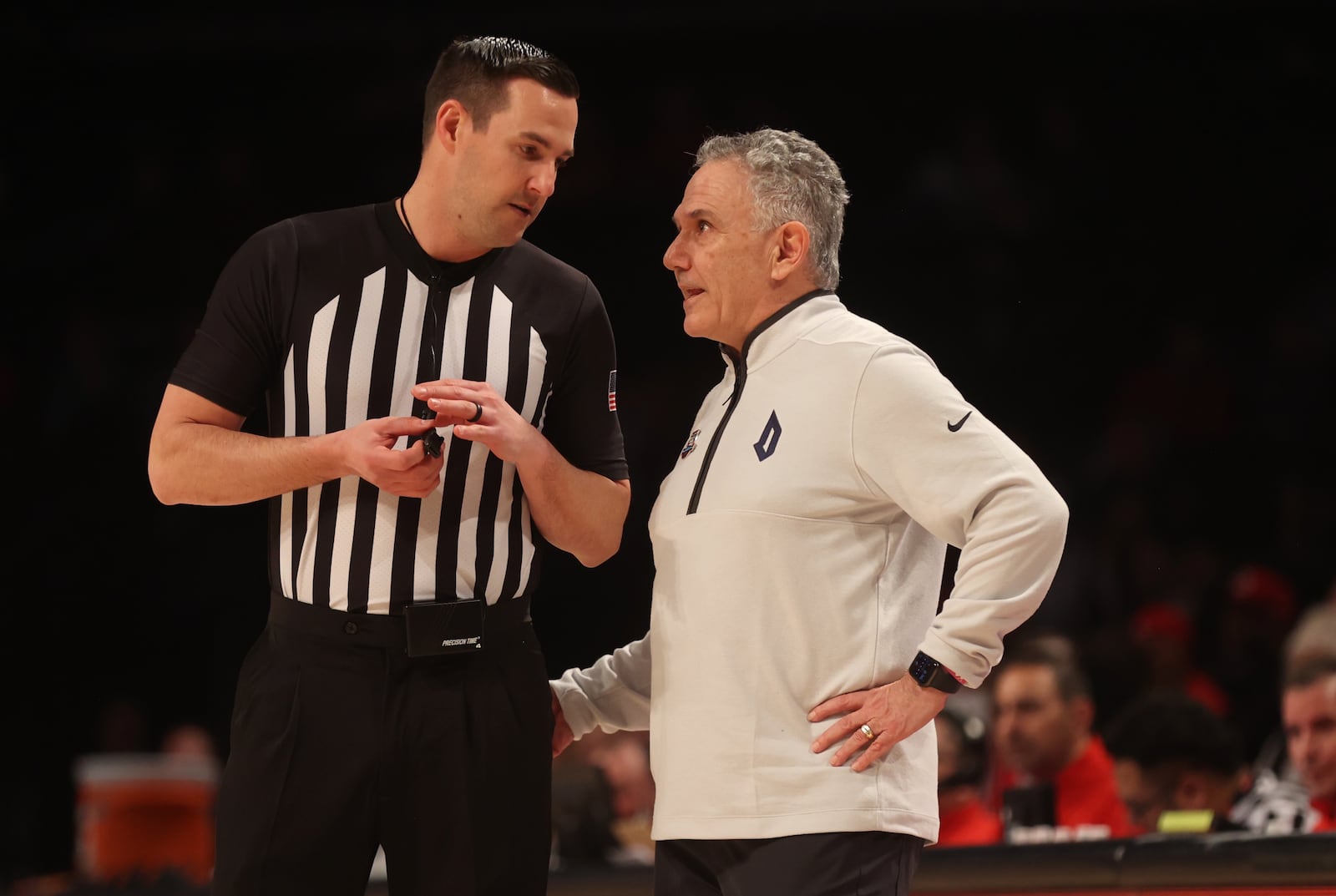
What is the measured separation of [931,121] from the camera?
863 cm

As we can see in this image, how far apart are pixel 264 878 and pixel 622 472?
0.87 m

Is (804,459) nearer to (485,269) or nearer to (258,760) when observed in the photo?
(485,269)

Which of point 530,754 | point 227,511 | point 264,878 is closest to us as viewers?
point 264,878

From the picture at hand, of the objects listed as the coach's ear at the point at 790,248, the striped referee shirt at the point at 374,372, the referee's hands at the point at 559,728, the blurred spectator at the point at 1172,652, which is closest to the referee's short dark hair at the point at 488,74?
the striped referee shirt at the point at 374,372

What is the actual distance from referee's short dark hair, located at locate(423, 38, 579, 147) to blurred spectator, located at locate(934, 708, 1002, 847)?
8.53ft

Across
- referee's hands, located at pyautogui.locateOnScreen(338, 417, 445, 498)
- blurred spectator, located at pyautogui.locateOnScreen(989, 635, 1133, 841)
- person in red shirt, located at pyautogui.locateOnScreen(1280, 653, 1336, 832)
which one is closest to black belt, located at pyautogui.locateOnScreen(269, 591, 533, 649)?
referee's hands, located at pyautogui.locateOnScreen(338, 417, 445, 498)

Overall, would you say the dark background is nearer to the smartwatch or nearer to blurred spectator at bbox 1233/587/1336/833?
blurred spectator at bbox 1233/587/1336/833

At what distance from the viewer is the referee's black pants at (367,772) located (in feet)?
7.85

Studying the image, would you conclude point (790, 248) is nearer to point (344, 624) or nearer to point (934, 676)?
point (934, 676)

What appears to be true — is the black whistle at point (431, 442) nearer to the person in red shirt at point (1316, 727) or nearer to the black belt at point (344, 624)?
the black belt at point (344, 624)

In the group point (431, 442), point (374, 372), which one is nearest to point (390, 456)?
point (431, 442)

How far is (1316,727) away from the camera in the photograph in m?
4.08

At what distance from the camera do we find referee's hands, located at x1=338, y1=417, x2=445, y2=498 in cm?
226

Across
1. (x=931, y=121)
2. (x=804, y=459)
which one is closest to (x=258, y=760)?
(x=804, y=459)
